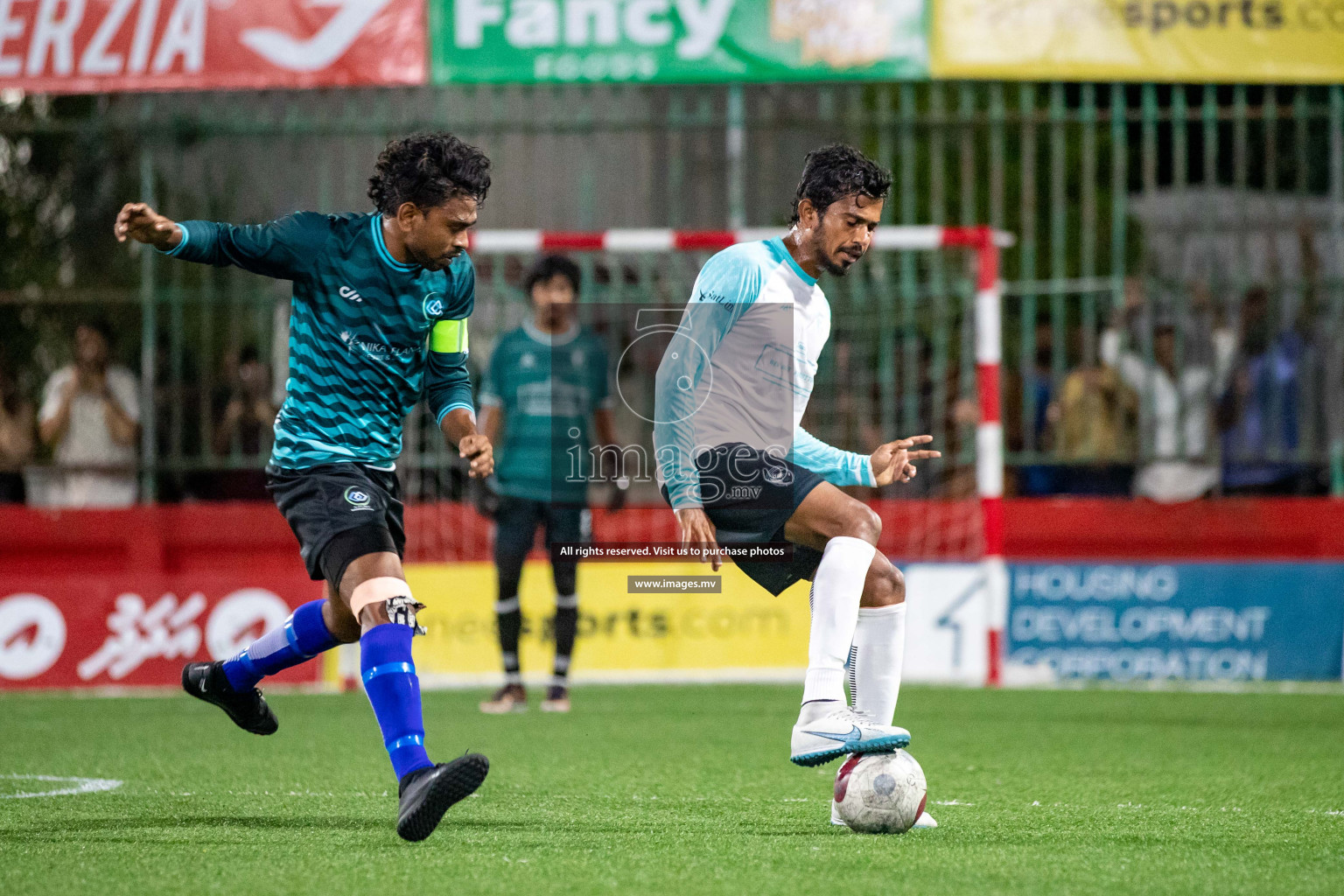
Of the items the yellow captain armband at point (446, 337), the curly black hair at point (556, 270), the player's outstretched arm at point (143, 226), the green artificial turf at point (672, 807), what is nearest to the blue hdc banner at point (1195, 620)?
the green artificial turf at point (672, 807)

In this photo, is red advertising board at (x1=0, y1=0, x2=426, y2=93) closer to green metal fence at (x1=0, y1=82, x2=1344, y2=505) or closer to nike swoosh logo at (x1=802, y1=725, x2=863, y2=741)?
green metal fence at (x1=0, y1=82, x2=1344, y2=505)

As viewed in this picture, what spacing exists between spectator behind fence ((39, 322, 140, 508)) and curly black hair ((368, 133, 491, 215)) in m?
6.12

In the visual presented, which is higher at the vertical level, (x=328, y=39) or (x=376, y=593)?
Result: (x=328, y=39)

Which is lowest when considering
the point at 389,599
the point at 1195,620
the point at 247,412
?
the point at 1195,620

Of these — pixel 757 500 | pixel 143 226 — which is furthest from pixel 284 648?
pixel 757 500

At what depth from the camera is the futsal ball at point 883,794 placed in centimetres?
472

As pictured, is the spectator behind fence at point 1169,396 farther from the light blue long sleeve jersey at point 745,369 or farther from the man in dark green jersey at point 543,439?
the light blue long sleeve jersey at point 745,369

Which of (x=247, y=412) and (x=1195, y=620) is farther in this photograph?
(x=247, y=412)

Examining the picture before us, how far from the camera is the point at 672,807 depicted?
5.29m

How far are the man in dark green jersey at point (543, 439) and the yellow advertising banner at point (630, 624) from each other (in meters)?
1.29

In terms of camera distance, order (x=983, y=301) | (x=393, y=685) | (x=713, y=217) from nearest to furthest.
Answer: (x=393, y=685) → (x=983, y=301) → (x=713, y=217)

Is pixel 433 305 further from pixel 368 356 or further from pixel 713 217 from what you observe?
pixel 713 217

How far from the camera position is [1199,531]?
10.4m

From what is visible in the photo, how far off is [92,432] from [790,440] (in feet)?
22.1
